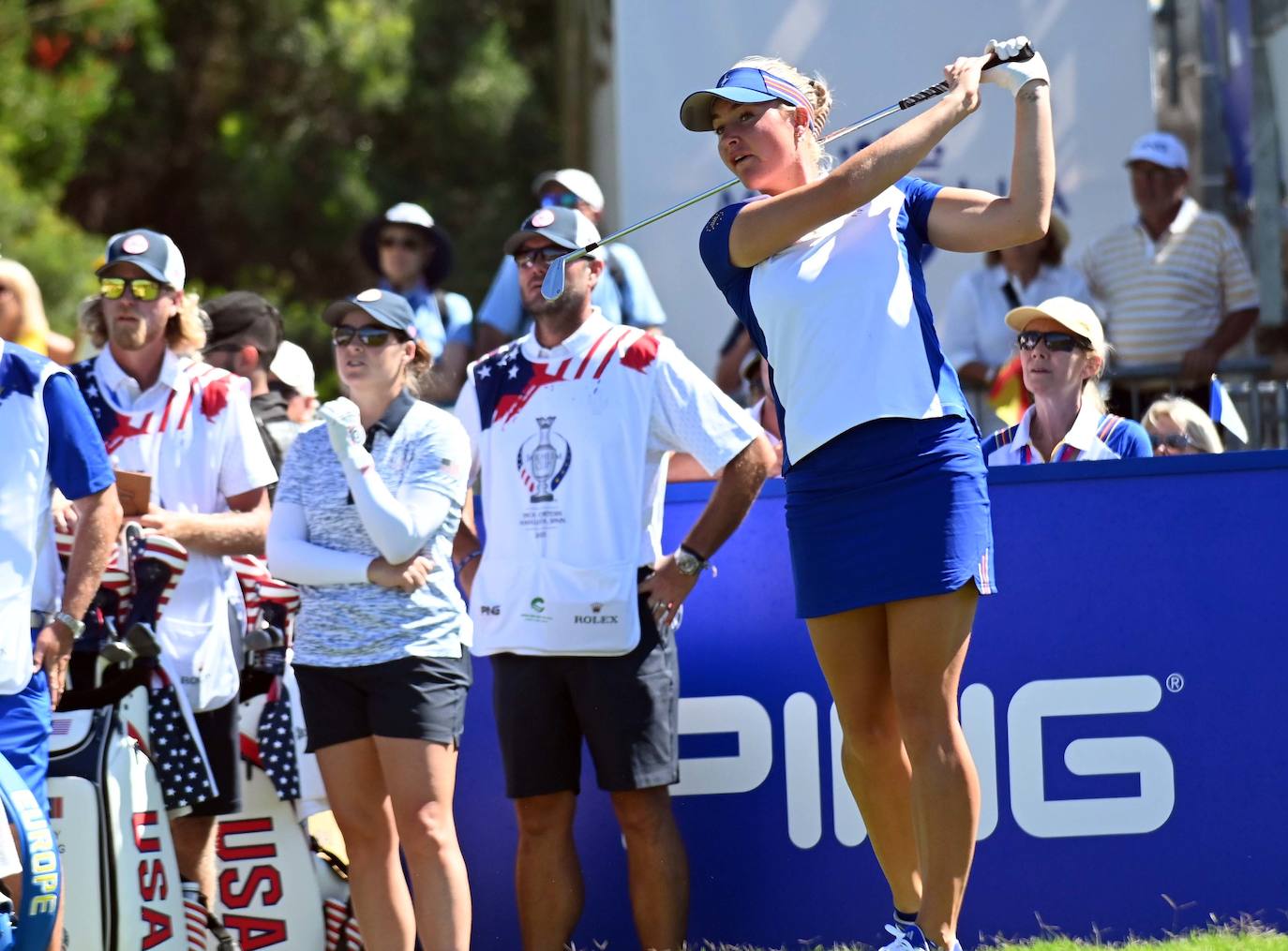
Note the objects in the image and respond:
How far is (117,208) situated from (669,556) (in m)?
18.9

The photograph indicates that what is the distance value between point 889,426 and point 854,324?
0.23 meters

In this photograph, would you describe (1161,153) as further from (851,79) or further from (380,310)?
(380,310)

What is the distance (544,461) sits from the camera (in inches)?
231

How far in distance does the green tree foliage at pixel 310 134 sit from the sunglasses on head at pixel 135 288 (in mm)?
15434

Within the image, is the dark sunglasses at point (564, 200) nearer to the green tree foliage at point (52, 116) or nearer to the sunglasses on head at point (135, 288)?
the sunglasses on head at point (135, 288)

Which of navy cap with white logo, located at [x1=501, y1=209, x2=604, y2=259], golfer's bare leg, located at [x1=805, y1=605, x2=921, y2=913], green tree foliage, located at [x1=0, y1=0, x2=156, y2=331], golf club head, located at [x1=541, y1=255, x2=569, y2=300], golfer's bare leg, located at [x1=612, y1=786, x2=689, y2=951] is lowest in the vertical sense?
golfer's bare leg, located at [x1=612, y1=786, x2=689, y2=951]

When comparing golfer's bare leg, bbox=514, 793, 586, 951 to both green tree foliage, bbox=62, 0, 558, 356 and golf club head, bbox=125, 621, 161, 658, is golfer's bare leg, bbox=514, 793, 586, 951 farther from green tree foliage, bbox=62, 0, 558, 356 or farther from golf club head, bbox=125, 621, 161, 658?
green tree foliage, bbox=62, 0, 558, 356

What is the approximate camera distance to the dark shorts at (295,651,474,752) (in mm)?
5297

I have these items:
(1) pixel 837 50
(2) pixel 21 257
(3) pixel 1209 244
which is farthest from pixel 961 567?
(2) pixel 21 257

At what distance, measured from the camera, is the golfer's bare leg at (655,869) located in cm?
573

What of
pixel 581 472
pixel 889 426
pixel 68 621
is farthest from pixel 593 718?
pixel 889 426

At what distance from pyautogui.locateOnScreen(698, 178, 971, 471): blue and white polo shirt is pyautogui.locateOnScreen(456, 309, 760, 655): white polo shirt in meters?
1.32

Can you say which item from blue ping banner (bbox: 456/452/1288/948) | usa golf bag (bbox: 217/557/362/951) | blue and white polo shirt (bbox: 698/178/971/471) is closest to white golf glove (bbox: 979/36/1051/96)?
blue and white polo shirt (bbox: 698/178/971/471)

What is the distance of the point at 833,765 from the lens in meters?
5.91
